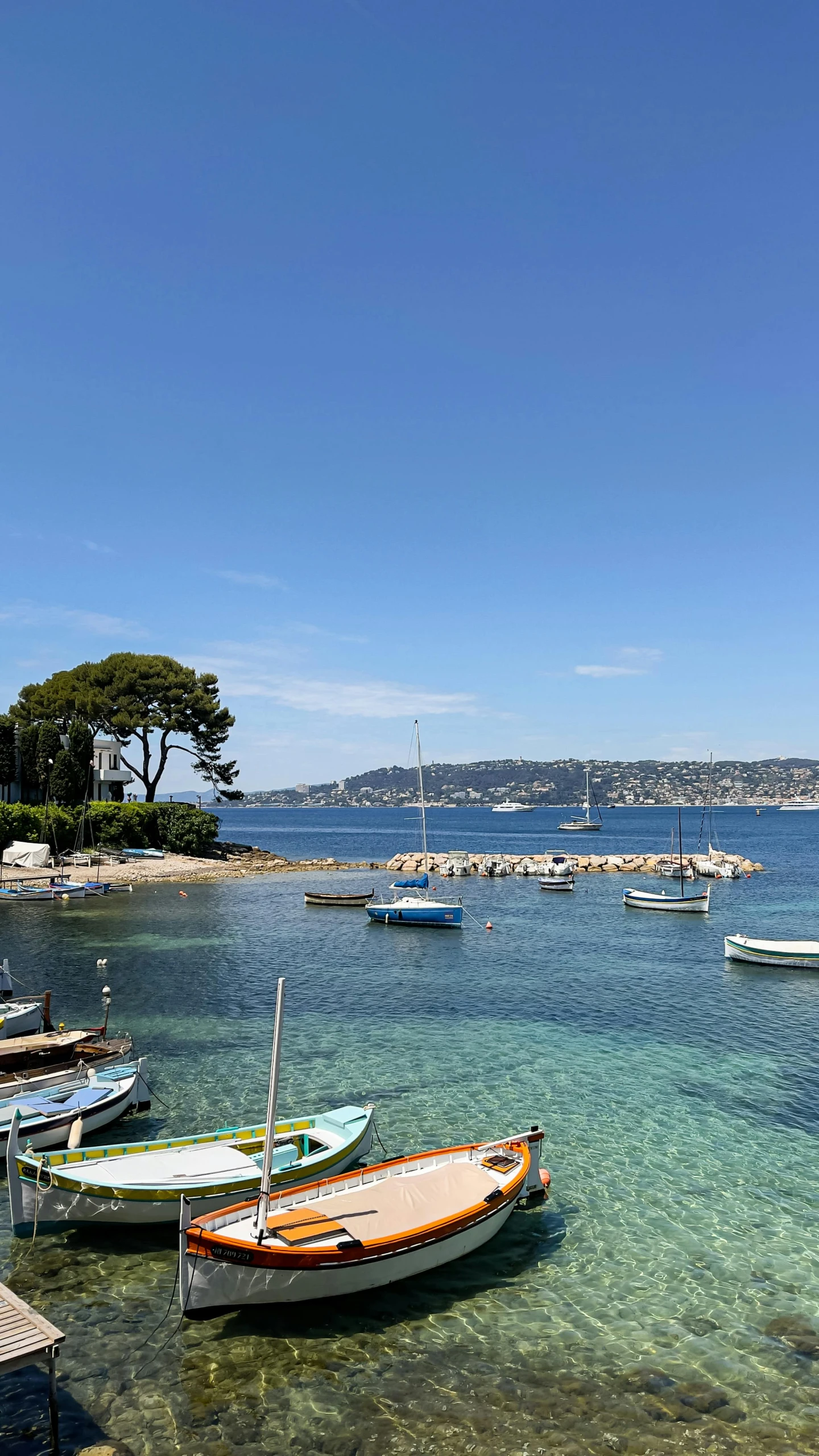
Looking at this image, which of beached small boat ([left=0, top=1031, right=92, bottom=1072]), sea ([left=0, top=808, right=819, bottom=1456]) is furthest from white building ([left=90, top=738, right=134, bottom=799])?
beached small boat ([left=0, top=1031, right=92, bottom=1072])

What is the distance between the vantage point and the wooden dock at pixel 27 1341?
1003cm

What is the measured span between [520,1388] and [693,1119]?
12.2 m

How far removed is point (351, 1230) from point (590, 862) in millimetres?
89440

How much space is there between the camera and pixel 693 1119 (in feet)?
75.0

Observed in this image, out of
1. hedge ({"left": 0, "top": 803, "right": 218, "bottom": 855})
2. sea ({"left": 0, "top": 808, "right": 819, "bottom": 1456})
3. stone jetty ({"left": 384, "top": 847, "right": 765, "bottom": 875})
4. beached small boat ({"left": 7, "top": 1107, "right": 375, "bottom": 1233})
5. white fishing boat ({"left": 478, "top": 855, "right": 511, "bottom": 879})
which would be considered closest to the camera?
sea ({"left": 0, "top": 808, "right": 819, "bottom": 1456})

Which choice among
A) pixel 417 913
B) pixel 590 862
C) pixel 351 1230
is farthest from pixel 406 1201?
pixel 590 862

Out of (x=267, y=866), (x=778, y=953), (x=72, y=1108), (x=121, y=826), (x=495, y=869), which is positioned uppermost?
(x=121, y=826)

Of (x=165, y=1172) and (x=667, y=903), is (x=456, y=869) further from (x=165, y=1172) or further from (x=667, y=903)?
(x=165, y=1172)

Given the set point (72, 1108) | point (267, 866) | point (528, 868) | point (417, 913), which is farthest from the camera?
point (528, 868)

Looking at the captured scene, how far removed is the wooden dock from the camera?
10031 mm

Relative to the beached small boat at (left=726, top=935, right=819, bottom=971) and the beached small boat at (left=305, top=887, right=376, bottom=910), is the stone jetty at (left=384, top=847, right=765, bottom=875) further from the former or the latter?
the beached small boat at (left=726, top=935, right=819, bottom=971)

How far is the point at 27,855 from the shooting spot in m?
69.8

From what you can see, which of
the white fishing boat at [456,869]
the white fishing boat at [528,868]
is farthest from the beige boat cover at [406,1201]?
the white fishing boat at [528,868]

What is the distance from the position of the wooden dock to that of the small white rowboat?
58.2 m
